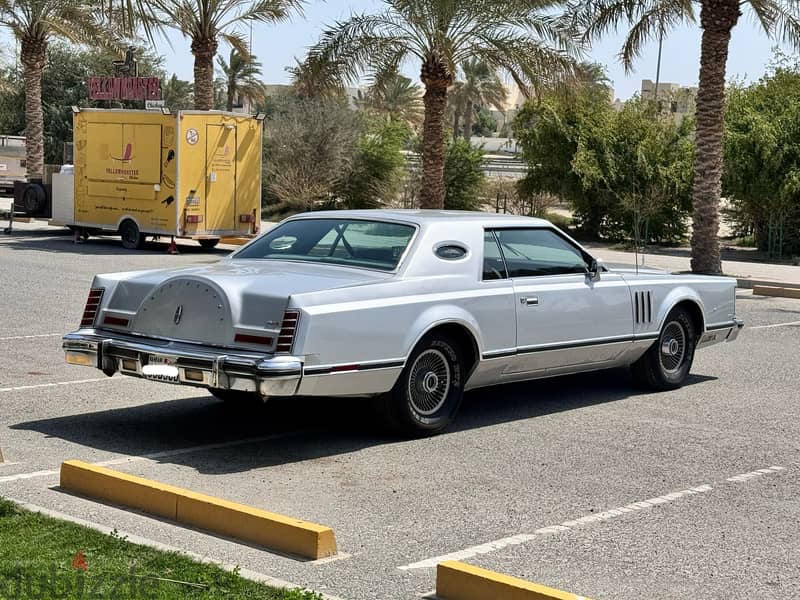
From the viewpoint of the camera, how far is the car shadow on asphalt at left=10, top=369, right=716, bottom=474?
805 cm

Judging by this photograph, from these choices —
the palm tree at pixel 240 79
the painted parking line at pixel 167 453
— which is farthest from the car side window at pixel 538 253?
the palm tree at pixel 240 79

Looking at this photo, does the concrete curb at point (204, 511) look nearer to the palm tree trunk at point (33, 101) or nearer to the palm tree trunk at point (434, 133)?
the palm tree trunk at point (434, 133)

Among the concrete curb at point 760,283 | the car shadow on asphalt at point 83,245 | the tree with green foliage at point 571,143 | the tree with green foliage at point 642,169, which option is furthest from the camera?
the tree with green foliage at point 571,143

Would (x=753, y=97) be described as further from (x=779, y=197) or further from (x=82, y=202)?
(x=82, y=202)

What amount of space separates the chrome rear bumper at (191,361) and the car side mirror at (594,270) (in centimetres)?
305

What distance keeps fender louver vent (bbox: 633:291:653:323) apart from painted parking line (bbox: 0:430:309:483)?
2939 millimetres

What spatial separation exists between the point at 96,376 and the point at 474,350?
3716 mm

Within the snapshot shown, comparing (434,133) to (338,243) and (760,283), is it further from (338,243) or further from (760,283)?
(338,243)

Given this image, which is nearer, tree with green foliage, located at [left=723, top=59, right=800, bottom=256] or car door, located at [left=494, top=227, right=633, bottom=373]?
car door, located at [left=494, top=227, right=633, bottom=373]

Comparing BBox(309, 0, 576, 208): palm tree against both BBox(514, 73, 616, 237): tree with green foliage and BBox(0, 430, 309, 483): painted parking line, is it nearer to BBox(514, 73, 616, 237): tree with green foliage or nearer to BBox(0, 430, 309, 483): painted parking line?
BBox(514, 73, 616, 237): tree with green foliage

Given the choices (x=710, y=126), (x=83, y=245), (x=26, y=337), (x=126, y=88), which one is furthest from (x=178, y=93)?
(x=26, y=337)

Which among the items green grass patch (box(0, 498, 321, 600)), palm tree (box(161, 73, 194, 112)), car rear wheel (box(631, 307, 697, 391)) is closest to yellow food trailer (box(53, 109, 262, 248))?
car rear wheel (box(631, 307, 697, 391))

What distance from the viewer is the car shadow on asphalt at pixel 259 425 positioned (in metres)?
8.05

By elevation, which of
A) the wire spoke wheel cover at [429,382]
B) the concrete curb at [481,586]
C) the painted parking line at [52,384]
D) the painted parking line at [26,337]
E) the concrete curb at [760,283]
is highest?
the wire spoke wheel cover at [429,382]
